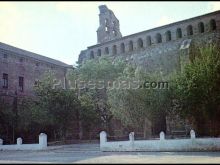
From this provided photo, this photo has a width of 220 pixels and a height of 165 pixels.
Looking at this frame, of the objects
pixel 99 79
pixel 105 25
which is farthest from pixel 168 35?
pixel 105 25

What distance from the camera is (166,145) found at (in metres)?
19.0

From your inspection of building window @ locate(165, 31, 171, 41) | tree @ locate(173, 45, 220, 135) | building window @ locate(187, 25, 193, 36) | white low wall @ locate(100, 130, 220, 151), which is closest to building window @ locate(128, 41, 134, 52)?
building window @ locate(165, 31, 171, 41)

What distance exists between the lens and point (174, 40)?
105 feet

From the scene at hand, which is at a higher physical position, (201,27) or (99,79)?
(201,27)

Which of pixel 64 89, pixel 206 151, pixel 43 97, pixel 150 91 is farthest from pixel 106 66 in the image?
pixel 206 151

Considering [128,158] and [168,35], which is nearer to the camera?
[128,158]

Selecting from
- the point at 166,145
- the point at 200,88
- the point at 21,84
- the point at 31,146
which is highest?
the point at 21,84

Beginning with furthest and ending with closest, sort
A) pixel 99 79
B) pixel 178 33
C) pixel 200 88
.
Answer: pixel 178 33 → pixel 99 79 → pixel 200 88

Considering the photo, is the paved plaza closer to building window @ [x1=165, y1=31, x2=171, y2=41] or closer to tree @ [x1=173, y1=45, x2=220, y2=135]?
tree @ [x1=173, y1=45, x2=220, y2=135]

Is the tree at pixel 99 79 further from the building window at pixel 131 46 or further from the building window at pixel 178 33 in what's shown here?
the building window at pixel 178 33

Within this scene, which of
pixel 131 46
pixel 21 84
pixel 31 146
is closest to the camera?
pixel 31 146

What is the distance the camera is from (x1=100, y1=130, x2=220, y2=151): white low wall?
59.4ft

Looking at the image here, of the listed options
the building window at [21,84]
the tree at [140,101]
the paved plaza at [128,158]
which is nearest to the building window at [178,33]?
the tree at [140,101]

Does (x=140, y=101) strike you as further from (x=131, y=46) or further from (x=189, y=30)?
(x=131, y=46)
